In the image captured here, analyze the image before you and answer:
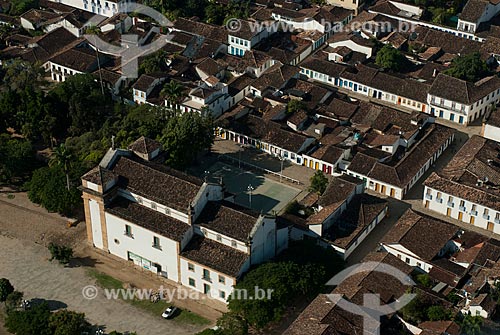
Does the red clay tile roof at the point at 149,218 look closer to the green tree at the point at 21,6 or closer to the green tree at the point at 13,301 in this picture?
the green tree at the point at 13,301

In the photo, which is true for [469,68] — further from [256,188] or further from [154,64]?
[154,64]

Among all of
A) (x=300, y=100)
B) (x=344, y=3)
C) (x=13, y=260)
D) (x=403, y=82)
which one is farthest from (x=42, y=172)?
(x=344, y=3)

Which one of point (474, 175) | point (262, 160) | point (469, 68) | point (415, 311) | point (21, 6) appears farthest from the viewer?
point (21, 6)

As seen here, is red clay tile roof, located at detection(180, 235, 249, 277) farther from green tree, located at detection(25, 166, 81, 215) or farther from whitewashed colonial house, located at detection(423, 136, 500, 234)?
whitewashed colonial house, located at detection(423, 136, 500, 234)

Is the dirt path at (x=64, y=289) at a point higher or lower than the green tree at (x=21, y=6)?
lower

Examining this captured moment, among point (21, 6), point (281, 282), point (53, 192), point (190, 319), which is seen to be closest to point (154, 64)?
point (53, 192)

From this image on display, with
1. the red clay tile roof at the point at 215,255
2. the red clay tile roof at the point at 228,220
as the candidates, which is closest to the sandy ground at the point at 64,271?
the red clay tile roof at the point at 215,255
